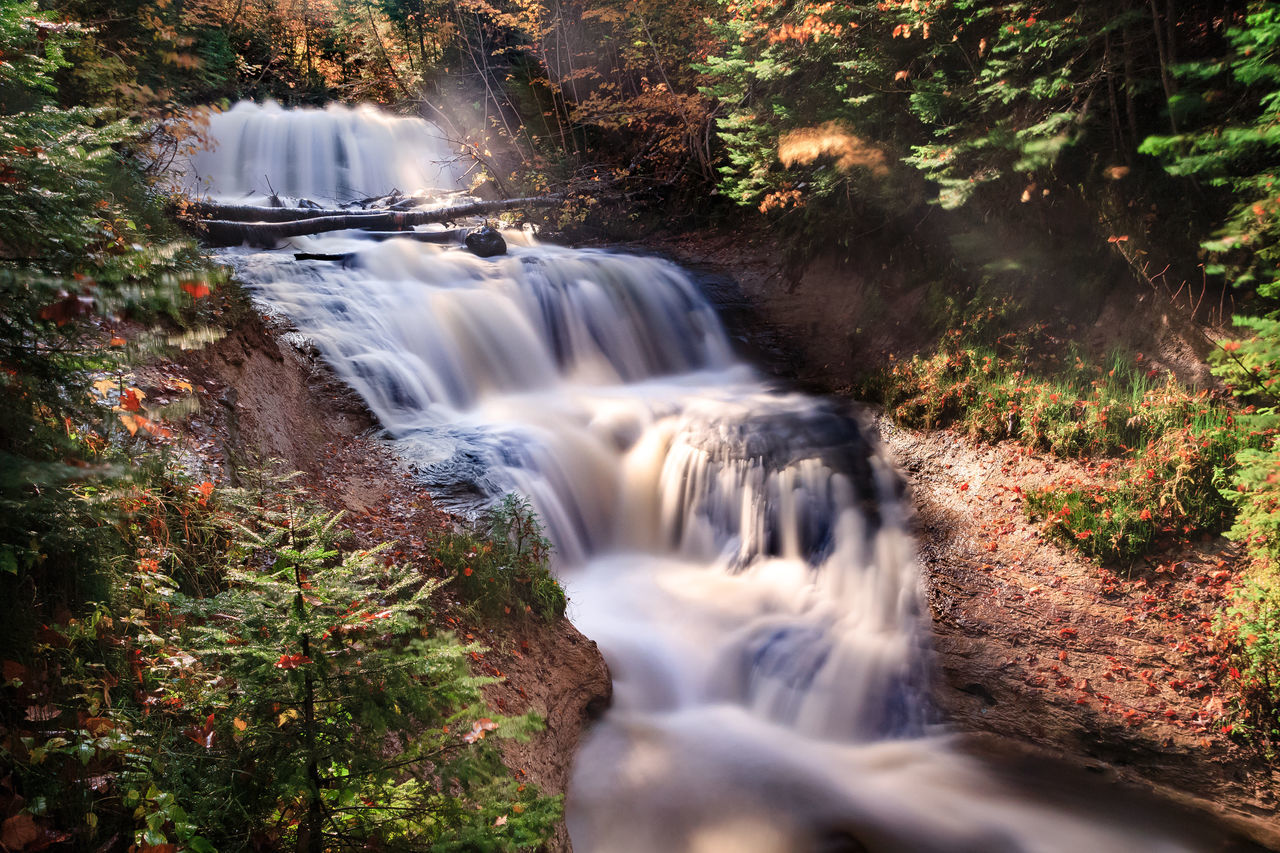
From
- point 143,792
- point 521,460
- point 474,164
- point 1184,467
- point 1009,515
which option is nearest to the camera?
point 143,792

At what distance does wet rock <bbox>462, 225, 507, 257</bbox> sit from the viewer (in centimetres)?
1355

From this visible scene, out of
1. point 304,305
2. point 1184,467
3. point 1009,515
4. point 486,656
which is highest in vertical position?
point 304,305

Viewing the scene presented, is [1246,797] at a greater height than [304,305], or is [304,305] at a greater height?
[304,305]

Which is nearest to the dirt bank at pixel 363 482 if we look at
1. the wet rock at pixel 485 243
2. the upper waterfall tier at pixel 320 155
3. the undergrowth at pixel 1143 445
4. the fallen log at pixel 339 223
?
the undergrowth at pixel 1143 445

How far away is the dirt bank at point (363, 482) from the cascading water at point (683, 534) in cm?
38

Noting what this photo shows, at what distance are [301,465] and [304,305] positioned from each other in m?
4.27

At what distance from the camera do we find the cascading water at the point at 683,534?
17.3 ft

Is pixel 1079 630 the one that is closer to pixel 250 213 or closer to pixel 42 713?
pixel 42 713

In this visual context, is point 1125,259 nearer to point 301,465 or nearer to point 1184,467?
point 1184,467

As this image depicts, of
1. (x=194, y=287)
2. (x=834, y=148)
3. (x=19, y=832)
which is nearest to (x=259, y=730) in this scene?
(x=19, y=832)

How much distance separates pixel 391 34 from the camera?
24234 millimetres

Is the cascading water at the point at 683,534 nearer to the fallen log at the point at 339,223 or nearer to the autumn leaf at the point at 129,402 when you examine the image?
the fallen log at the point at 339,223

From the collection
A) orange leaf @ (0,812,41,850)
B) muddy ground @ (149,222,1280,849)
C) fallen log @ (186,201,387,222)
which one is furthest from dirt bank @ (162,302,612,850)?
fallen log @ (186,201,387,222)

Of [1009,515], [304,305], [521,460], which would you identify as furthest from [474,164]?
[1009,515]
